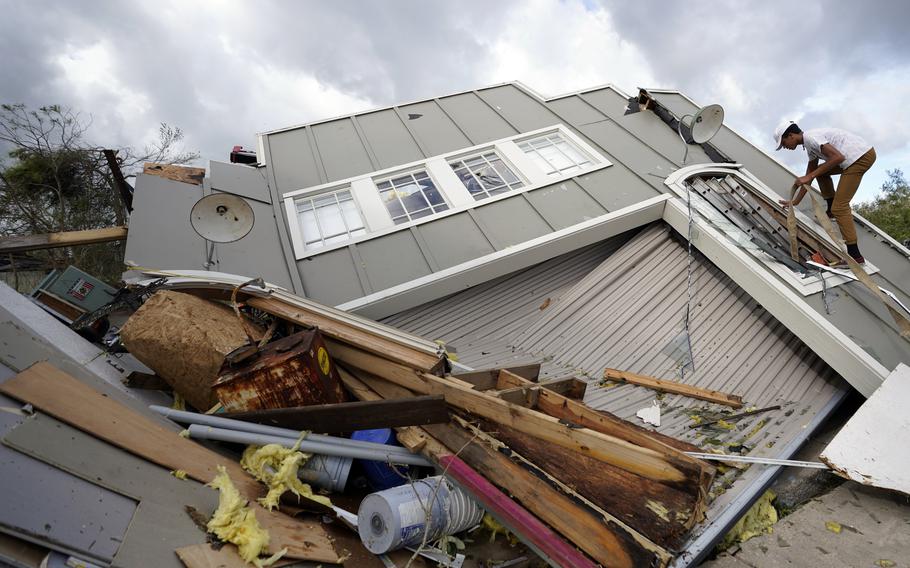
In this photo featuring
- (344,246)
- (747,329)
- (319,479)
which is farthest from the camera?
(344,246)

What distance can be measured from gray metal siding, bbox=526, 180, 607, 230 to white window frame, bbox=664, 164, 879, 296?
5.00 feet

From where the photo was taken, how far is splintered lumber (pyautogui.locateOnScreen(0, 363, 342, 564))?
2732 mm

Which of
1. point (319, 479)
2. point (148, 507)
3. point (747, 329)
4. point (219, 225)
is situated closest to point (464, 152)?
point (219, 225)

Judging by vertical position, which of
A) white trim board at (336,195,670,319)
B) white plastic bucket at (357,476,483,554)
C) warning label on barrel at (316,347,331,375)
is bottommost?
white plastic bucket at (357,476,483,554)

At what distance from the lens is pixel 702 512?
269 centimetres

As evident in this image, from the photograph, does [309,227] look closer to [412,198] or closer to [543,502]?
[412,198]

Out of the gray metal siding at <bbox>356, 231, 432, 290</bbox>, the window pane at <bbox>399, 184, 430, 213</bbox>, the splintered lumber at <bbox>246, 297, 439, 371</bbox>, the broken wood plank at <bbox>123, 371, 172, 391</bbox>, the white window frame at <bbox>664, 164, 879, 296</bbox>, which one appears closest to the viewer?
the splintered lumber at <bbox>246, 297, 439, 371</bbox>

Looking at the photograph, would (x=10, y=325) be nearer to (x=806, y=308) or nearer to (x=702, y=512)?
(x=702, y=512)

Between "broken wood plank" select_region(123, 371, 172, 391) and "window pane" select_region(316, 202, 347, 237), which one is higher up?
"window pane" select_region(316, 202, 347, 237)

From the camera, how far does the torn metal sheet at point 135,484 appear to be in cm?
228

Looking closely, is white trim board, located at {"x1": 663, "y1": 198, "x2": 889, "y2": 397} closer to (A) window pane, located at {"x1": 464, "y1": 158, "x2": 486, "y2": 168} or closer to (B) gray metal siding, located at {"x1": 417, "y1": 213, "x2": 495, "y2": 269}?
(B) gray metal siding, located at {"x1": 417, "y1": 213, "x2": 495, "y2": 269}

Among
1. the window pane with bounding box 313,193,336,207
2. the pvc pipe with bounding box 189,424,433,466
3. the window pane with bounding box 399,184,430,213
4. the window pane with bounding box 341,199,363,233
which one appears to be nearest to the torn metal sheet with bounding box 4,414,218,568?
the pvc pipe with bounding box 189,424,433,466

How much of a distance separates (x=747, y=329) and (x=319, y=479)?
18.7 ft

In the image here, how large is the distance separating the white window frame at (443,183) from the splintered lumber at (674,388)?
3591 mm
